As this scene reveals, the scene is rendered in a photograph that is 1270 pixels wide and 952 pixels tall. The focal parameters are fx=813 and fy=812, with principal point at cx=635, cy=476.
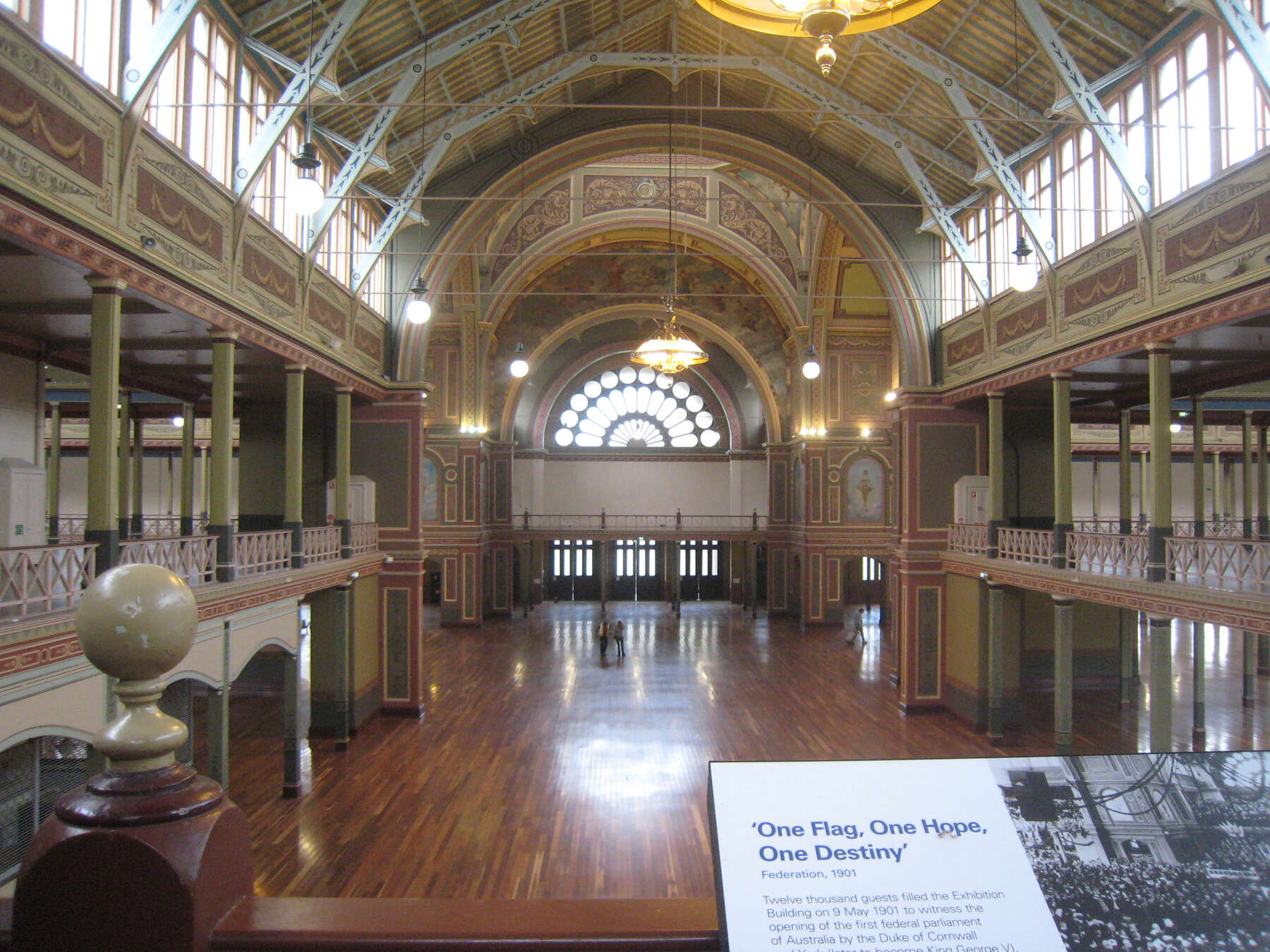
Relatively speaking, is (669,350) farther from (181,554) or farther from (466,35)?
(181,554)

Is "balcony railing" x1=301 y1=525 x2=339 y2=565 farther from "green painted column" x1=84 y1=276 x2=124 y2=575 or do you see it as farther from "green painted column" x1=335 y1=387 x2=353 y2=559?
"green painted column" x1=84 y1=276 x2=124 y2=575

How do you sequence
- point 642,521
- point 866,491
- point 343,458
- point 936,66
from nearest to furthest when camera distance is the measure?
point 936,66 → point 343,458 → point 866,491 → point 642,521

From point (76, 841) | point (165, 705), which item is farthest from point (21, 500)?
point (76, 841)

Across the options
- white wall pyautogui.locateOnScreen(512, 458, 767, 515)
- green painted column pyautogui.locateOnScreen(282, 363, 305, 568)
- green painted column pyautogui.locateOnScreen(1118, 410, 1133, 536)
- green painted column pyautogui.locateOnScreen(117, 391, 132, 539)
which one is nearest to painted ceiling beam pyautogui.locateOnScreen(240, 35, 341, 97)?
green painted column pyautogui.locateOnScreen(282, 363, 305, 568)

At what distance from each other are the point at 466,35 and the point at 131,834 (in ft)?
46.1

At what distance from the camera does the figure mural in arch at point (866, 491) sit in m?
28.0

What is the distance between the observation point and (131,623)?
1646 millimetres

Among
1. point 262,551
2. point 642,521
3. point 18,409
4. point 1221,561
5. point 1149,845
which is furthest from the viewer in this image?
point 642,521

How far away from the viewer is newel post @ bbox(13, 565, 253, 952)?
Answer: 5.20 ft

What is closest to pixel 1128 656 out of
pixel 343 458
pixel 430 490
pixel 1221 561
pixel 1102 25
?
pixel 1221 561

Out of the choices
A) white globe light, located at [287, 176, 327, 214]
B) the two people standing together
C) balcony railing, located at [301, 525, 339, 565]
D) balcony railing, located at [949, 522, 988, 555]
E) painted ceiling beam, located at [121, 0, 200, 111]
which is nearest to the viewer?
white globe light, located at [287, 176, 327, 214]

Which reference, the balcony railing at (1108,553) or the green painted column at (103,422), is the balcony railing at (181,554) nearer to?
the green painted column at (103,422)

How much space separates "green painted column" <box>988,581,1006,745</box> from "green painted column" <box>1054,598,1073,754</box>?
200 cm

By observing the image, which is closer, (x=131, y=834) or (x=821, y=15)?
(x=131, y=834)
